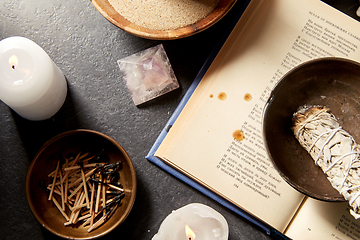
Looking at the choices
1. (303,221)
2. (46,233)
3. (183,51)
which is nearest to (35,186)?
(46,233)

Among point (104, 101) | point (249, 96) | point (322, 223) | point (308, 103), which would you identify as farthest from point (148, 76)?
point (322, 223)

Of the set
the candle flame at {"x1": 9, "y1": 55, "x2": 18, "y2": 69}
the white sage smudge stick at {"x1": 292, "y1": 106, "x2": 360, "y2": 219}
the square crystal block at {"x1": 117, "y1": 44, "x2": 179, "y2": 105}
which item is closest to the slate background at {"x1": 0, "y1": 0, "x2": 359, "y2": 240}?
the square crystal block at {"x1": 117, "y1": 44, "x2": 179, "y2": 105}

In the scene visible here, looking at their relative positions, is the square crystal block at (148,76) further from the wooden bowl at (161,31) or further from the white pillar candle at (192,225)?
the white pillar candle at (192,225)

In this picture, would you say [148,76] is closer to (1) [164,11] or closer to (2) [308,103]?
(1) [164,11]

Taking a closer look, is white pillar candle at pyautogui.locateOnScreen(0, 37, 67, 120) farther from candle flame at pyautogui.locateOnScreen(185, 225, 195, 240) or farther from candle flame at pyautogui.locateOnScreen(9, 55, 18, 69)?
candle flame at pyautogui.locateOnScreen(185, 225, 195, 240)

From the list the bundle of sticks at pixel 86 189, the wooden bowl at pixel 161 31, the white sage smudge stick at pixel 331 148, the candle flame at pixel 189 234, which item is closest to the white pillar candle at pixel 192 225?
the candle flame at pixel 189 234

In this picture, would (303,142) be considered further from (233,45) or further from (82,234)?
(82,234)
